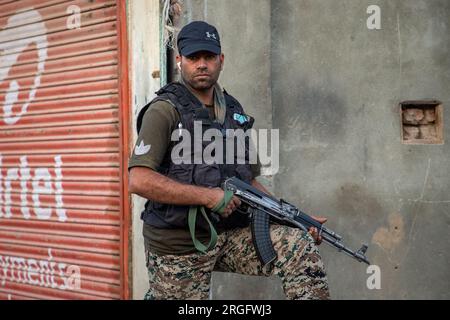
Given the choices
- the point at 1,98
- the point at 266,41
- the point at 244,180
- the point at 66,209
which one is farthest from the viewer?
the point at 1,98

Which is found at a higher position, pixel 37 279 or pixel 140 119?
pixel 140 119

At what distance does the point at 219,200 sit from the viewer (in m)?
2.63

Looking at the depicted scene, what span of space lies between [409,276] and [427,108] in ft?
4.13

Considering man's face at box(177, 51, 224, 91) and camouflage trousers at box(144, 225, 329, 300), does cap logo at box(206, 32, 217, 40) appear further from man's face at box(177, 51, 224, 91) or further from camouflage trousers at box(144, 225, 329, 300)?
camouflage trousers at box(144, 225, 329, 300)

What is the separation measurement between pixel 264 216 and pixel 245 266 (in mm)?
278

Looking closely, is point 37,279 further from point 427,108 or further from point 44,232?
point 427,108

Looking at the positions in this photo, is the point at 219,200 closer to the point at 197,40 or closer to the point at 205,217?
the point at 205,217

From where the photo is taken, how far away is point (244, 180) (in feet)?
9.63

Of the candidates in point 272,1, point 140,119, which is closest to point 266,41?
point 272,1

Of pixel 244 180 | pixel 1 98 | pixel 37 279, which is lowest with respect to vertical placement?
pixel 37 279

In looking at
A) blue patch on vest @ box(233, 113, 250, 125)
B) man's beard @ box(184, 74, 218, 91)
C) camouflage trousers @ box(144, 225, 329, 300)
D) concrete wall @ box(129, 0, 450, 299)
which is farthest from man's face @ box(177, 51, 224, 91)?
concrete wall @ box(129, 0, 450, 299)

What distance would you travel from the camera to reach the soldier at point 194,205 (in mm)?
2629

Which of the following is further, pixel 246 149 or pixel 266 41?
pixel 266 41

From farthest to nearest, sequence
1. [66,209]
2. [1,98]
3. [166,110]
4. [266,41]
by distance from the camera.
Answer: [1,98], [66,209], [266,41], [166,110]
